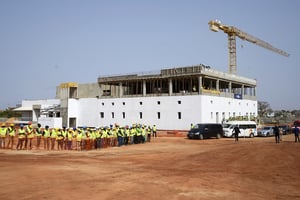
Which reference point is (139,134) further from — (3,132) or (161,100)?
(161,100)

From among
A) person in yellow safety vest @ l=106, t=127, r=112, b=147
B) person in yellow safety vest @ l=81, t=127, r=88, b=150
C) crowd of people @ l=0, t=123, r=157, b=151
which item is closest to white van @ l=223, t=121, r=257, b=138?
crowd of people @ l=0, t=123, r=157, b=151

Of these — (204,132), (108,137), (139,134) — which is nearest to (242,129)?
(204,132)

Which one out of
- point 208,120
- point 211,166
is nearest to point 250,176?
point 211,166

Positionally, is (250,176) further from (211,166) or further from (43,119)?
(43,119)

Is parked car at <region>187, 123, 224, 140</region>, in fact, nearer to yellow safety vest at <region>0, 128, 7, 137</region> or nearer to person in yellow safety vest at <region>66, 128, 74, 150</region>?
person in yellow safety vest at <region>66, 128, 74, 150</region>

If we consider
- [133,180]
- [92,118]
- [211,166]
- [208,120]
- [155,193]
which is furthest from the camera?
[92,118]

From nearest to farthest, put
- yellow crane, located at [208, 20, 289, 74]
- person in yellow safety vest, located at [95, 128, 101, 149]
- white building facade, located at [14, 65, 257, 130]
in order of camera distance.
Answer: person in yellow safety vest, located at [95, 128, 101, 149]
white building facade, located at [14, 65, 257, 130]
yellow crane, located at [208, 20, 289, 74]

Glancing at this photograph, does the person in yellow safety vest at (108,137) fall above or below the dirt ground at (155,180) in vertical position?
above

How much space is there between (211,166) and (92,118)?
4112cm

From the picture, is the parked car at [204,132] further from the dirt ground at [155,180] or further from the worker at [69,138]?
the dirt ground at [155,180]

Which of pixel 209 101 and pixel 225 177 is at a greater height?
pixel 209 101

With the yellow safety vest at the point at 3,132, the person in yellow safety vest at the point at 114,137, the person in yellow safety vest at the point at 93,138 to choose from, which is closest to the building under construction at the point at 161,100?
the person in yellow safety vest at the point at 114,137

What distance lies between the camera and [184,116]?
4359 centimetres

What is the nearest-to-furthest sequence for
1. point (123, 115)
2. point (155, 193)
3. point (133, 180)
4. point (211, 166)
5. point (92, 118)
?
point (155, 193)
point (133, 180)
point (211, 166)
point (123, 115)
point (92, 118)
